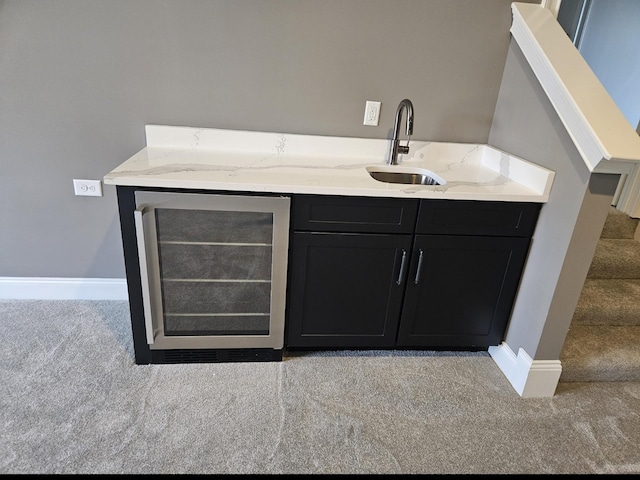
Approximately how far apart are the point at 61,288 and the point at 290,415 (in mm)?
1529

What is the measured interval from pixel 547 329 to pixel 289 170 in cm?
130

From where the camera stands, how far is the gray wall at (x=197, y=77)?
1948mm

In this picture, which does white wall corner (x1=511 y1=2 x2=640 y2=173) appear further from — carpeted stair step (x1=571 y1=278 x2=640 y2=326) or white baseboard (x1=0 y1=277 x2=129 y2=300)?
white baseboard (x1=0 y1=277 x2=129 y2=300)

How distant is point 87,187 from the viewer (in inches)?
85.5

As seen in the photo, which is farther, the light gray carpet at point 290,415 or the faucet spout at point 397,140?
the faucet spout at point 397,140

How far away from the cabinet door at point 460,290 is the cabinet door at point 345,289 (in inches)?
2.7

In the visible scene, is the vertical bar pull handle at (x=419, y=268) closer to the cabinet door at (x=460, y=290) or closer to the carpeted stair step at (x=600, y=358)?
the cabinet door at (x=460, y=290)

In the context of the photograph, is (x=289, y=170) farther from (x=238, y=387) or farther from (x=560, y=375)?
(x=560, y=375)

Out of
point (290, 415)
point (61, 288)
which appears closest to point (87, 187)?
point (61, 288)

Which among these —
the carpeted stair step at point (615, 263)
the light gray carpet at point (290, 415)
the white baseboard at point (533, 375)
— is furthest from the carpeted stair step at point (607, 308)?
the white baseboard at point (533, 375)

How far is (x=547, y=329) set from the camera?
1.81 m

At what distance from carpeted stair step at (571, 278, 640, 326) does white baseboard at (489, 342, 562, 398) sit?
0.51m

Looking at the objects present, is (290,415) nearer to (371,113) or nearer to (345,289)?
(345,289)

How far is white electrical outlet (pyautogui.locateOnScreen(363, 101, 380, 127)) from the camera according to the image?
7.12 feet
